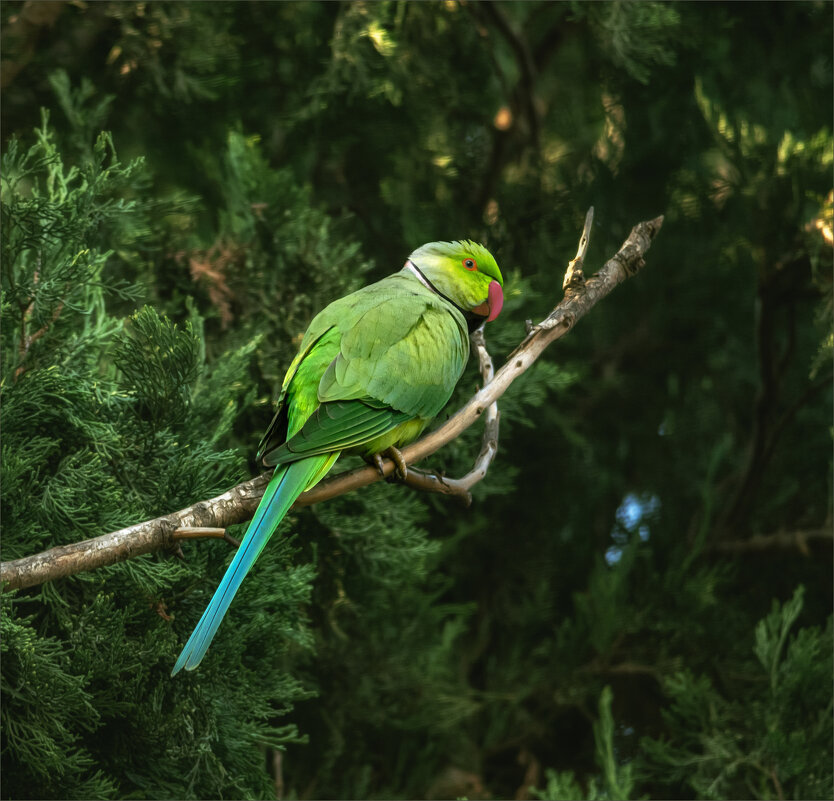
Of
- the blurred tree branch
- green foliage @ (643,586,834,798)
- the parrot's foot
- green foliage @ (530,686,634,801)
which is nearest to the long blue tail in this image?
the parrot's foot

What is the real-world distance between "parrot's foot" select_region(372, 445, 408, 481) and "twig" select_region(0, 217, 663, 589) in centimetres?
1

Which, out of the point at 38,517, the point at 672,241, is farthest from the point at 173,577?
the point at 672,241

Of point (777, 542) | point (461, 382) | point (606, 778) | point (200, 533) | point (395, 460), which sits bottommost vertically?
point (606, 778)

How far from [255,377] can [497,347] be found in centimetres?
65

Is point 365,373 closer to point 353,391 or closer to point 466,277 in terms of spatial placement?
point 353,391

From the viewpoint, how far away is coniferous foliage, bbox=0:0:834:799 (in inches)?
75.2

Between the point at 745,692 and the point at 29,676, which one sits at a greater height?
the point at 29,676

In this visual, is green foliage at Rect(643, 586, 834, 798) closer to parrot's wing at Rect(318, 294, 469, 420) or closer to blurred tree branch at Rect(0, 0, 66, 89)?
parrot's wing at Rect(318, 294, 469, 420)

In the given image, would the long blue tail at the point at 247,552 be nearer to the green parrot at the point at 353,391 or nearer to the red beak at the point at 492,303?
the green parrot at the point at 353,391

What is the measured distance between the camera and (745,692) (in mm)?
2852

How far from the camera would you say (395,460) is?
1889 mm

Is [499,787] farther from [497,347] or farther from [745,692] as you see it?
[497,347]

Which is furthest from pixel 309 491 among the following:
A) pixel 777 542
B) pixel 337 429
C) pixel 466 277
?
pixel 777 542

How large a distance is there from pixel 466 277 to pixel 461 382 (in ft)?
1.09
